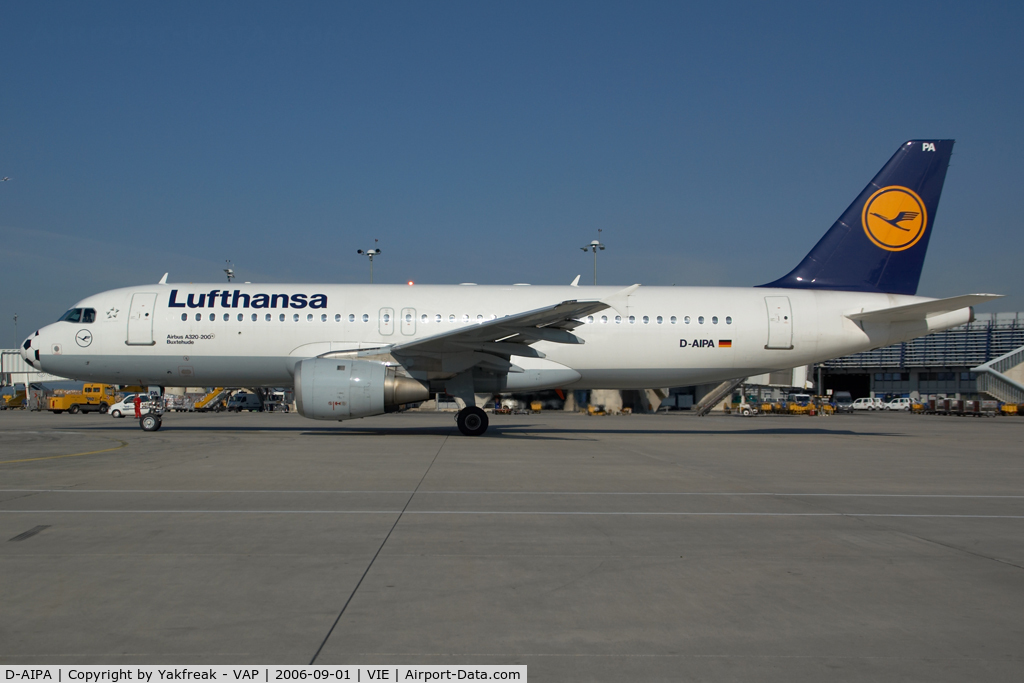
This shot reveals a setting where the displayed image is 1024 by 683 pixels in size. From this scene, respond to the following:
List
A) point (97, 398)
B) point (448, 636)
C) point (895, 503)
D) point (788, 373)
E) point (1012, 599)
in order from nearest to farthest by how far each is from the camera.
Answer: point (448, 636) < point (1012, 599) < point (895, 503) < point (97, 398) < point (788, 373)

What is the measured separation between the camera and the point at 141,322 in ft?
57.7

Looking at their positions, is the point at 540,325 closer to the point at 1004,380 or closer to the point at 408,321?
the point at 408,321

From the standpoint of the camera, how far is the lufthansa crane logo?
19.2 m

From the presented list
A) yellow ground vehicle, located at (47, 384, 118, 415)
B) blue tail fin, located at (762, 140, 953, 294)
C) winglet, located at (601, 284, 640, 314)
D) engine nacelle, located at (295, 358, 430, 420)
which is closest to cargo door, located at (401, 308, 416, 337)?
engine nacelle, located at (295, 358, 430, 420)

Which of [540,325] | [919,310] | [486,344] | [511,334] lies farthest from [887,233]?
[486,344]

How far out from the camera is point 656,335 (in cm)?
1845

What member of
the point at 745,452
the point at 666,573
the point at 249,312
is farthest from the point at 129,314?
the point at 666,573

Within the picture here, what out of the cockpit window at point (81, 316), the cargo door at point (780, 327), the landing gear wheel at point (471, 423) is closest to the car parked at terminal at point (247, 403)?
the cockpit window at point (81, 316)

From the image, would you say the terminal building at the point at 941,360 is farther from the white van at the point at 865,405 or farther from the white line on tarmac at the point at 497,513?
the white line on tarmac at the point at 497,513

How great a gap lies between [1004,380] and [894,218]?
38106 millimetres

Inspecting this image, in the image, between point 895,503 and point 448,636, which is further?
point 895,503

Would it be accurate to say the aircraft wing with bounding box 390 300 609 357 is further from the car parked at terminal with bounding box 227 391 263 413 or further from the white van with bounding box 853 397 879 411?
the white van with bounding box 853 397 879 411

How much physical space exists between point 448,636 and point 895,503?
6.32 meters

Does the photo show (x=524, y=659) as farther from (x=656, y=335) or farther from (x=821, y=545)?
(x=656, y=335)
